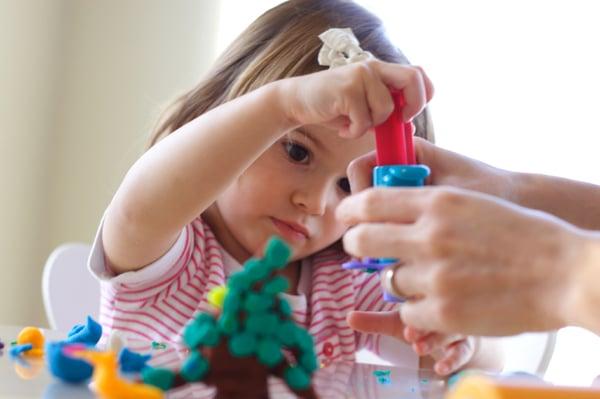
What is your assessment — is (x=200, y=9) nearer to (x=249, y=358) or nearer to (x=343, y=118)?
(x=343, y=118)

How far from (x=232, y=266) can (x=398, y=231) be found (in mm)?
663

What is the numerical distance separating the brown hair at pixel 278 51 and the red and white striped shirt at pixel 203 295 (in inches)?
7.3

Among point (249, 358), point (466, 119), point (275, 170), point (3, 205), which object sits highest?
point (249, 358)

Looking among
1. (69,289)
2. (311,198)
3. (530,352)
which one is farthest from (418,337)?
(69,289)

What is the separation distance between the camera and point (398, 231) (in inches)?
19.8

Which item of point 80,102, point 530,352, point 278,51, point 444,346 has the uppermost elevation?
point 278,51

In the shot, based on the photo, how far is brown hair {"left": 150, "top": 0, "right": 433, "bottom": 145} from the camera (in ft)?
3.69

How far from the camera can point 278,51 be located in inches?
44.9

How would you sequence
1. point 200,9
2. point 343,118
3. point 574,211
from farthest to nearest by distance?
point 200,9, point 574,211, point 343,118

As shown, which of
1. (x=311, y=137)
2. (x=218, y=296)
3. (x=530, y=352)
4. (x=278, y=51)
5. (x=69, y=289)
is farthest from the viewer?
(x=69, y=289)

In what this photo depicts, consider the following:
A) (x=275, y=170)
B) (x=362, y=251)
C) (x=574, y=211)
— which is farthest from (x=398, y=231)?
(x=275, y=170)

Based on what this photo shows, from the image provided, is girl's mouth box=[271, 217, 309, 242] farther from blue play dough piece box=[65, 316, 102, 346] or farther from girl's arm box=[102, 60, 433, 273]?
blue play dough piece box=[65, 316, 102, 346]

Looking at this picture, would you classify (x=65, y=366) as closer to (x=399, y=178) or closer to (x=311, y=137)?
(x=399, y=178)

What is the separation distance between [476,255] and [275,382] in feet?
0.45
